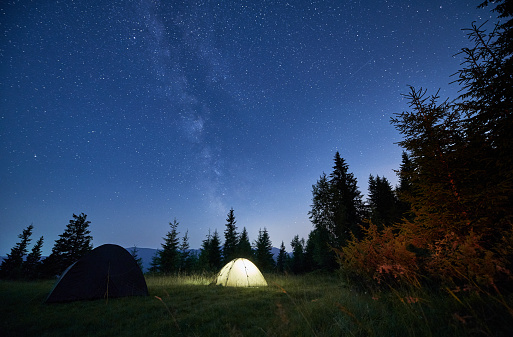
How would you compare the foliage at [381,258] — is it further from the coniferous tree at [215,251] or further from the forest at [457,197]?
the coniferous tree at [215,251]

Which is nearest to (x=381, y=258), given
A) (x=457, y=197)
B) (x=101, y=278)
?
(x=457, y=197)

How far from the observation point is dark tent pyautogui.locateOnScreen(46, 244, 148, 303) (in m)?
7.02

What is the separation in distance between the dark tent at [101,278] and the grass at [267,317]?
1.84 feet

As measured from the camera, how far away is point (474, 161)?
192 inches

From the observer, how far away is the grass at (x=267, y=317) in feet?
8.51

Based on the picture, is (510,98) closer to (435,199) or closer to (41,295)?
(435,199)

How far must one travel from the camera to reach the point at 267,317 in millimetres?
4816

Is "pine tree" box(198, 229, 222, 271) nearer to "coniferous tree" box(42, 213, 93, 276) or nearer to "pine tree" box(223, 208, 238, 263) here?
"pine tree" box(223, 208, 238, 263)

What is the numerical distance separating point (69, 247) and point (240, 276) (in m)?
33.1

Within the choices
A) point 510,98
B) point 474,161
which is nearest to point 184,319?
point 474,161

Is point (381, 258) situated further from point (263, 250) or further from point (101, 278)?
point (263, 250)

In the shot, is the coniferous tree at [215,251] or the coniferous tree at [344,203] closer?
the coniferous tree at [344,203]

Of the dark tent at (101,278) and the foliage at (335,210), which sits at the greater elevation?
the foliage at (335,210)

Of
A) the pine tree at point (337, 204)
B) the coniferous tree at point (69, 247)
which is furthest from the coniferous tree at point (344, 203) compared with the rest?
the coniferous tree at point (69, 247)
